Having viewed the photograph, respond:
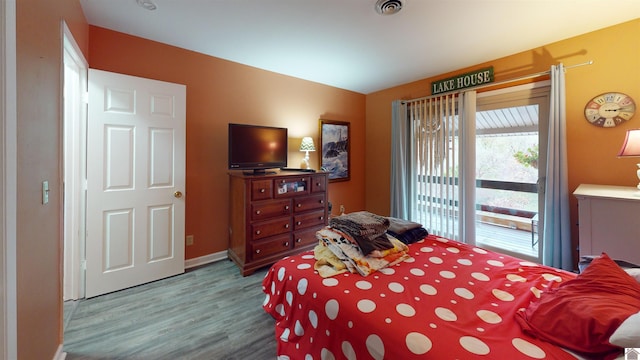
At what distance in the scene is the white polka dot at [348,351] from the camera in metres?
1.00

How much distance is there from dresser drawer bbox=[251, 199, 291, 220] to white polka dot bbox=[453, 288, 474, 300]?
6.43ft

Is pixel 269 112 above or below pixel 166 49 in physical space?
below

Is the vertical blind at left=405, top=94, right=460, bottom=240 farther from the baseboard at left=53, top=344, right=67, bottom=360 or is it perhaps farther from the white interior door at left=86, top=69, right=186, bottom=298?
the baseboard at left=53, top=344, right=67, bottom=360

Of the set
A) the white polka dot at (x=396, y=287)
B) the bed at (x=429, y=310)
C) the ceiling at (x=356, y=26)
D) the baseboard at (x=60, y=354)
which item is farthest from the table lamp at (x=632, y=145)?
the baseboard at (x=60, y=354)

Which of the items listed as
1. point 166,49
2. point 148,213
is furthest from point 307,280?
point 166,49

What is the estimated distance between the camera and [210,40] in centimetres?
250

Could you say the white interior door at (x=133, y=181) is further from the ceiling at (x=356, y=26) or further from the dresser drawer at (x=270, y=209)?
the dresser drawer at (x=270, y=209)

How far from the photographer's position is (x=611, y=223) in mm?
1811

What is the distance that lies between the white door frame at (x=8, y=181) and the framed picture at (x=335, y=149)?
3173 mm

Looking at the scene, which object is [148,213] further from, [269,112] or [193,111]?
[269,112]

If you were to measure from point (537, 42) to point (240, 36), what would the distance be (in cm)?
309

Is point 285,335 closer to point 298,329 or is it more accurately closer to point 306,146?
point 298,329

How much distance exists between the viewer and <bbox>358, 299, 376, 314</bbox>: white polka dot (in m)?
1.06

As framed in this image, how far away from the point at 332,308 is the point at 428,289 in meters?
0.51
